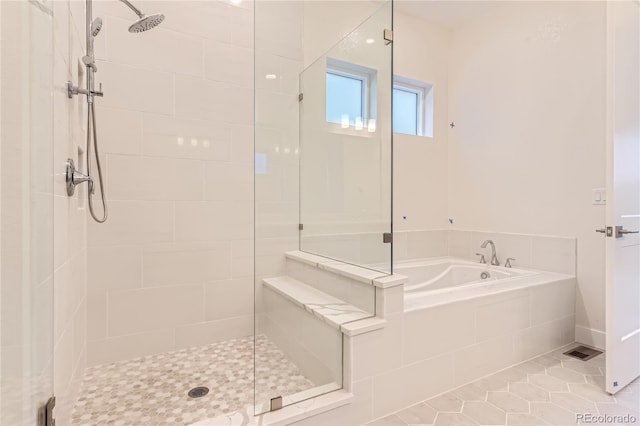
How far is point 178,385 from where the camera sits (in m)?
1.69

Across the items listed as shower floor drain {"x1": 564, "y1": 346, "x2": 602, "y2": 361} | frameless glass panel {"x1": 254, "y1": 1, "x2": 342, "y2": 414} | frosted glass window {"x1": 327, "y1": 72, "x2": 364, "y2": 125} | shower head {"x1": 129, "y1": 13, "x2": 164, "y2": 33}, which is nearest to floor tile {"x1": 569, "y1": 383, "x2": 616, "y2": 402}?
shower floor drain {"x1": 564, "y1": 346, "x2": 602, "y2": 361}

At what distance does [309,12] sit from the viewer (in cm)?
253

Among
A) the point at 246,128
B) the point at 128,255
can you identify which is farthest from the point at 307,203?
the point at 128,255

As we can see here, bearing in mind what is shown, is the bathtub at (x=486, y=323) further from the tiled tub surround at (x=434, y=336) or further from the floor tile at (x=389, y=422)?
the floor tile at (x=389, y=422)

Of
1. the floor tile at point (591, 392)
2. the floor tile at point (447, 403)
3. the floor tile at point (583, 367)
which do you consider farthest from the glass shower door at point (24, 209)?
the floor tile at point (583, 367)

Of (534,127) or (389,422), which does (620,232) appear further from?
(389,422)

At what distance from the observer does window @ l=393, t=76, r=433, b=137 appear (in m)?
3.16

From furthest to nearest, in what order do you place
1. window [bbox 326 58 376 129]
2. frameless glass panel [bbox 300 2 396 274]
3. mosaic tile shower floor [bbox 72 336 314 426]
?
window [bbox 326 58 376 129] → frameless glass panel [bbox 300 2 396 274] → mosaic tile shower floor [bbox 72 336 314 426]

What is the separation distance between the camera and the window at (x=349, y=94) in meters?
2.07

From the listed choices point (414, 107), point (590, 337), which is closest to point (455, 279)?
point (590, 337)

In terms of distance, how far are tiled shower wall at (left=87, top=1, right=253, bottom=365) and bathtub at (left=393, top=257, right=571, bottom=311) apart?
1.25 metres

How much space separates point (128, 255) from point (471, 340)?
82.6 inches

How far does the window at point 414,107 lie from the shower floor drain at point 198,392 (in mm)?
2622

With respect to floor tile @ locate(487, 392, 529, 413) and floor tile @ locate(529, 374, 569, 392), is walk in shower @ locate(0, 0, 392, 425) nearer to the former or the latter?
floor tile @ locate(487, 392, 529, 413)
